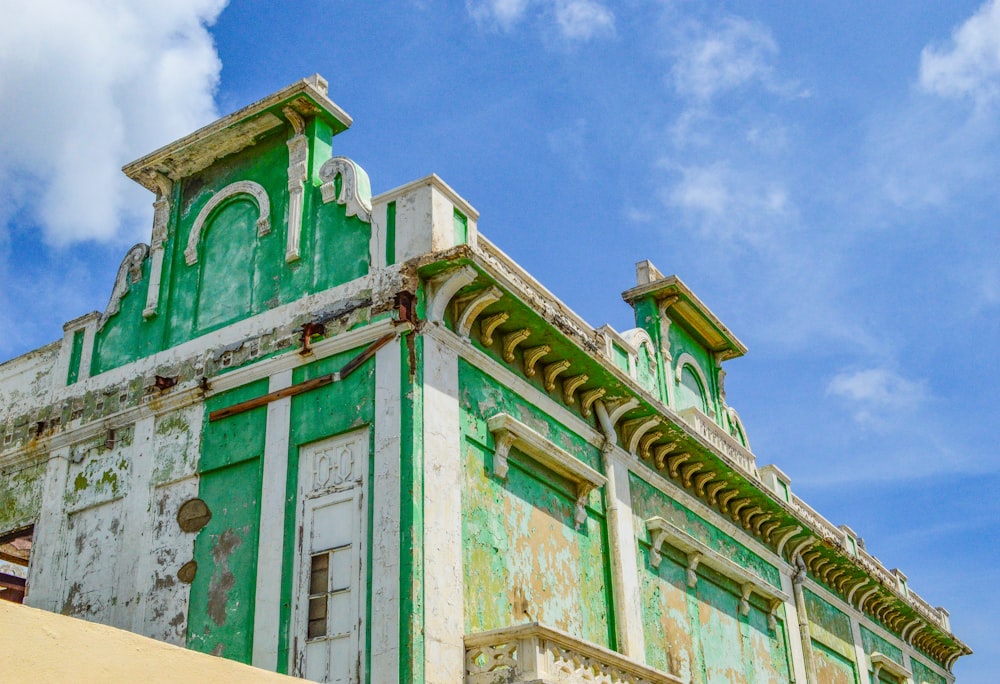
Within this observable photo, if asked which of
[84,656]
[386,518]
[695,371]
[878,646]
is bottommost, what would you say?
[84,656]

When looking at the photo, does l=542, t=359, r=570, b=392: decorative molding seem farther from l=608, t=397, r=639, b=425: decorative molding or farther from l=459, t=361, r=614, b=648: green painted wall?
l=608, t=397, r=639, b=425: decorative molding

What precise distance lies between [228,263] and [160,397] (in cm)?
183

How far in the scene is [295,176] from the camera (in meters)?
14.0

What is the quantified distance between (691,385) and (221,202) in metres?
8.94

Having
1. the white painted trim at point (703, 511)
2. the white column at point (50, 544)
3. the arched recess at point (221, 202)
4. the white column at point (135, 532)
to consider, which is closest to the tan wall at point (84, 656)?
the white column at point (135, 532)

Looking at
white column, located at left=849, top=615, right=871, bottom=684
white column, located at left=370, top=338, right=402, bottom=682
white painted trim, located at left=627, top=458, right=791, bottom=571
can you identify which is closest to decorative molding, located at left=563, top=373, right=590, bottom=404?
white painted trim, located at left=627, top=458, right=791, bottom=571

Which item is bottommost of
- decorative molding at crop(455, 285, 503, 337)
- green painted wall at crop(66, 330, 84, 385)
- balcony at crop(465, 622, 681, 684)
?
balcony at crop(465, 622, 681, 684)

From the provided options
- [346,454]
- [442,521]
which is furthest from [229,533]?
[442,521]

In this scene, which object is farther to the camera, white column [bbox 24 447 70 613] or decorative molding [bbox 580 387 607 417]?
decorative molding [bbox 580 387 607 417]

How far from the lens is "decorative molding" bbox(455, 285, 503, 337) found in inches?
490

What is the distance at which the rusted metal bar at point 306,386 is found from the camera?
39.7 ft

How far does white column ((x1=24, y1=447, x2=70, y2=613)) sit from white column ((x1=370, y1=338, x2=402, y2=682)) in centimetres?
464

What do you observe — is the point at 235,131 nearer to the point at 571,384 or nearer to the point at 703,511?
the point at 571,384

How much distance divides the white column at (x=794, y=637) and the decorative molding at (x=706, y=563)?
0.83ft
